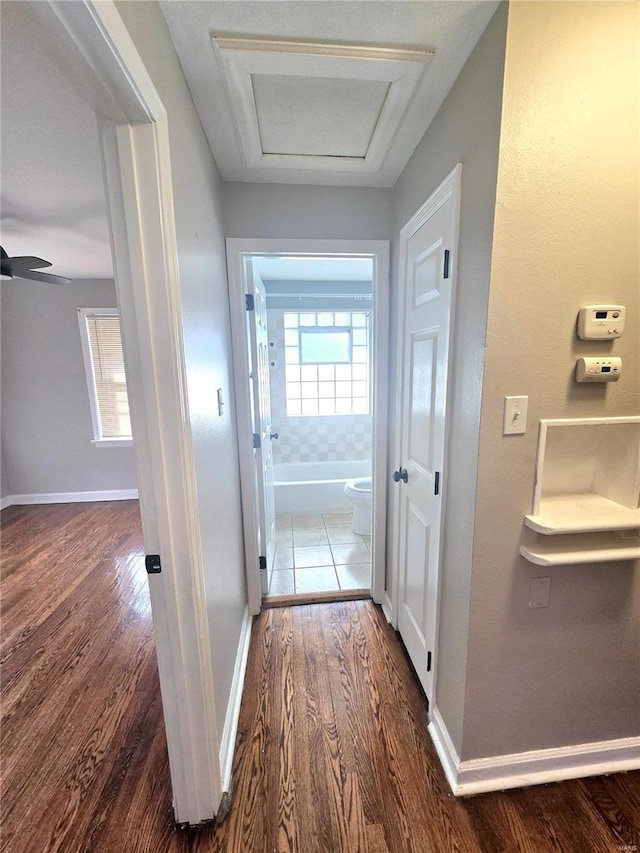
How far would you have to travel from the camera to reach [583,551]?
109 centimetres

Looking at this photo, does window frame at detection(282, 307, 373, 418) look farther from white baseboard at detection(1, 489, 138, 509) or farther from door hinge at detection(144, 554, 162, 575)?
door hinge at detection(144, 554, 162, 575)

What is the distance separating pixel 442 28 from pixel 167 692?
2.02 m

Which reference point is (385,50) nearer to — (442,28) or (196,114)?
(442,28)

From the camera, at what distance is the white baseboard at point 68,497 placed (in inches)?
153

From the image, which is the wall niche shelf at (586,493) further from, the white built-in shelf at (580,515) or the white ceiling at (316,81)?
the white ceiling at (316,81)

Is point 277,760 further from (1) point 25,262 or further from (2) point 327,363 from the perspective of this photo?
(2) point 327,363

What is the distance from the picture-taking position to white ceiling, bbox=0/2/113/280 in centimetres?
104

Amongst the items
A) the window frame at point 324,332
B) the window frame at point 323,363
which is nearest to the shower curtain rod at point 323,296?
the window frame at point 323,363

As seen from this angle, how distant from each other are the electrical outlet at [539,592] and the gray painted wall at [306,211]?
1706 millimetres

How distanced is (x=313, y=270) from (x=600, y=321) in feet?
9.51

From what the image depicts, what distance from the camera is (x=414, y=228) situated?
152 centimetres

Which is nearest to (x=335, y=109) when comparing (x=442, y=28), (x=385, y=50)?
(x=385, y=50)

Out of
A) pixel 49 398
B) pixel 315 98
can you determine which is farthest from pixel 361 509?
pixel 49 398

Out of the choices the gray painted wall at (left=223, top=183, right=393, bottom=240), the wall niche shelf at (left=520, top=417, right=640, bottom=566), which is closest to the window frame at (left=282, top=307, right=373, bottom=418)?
the gray painted wall at (left=223, top=183, right=393, bottom=240)
